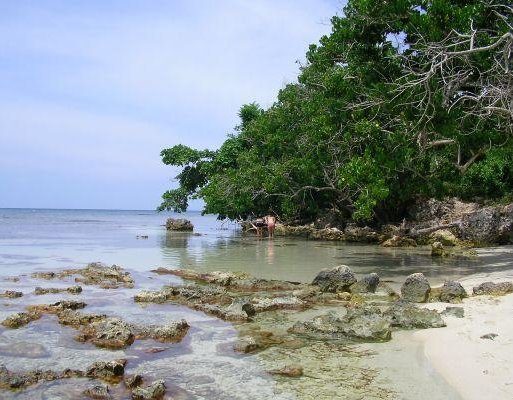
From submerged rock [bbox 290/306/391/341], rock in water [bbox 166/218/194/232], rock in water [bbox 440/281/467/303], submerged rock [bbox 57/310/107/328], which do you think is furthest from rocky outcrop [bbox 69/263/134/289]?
rock in water [bbox 166/218/194/232]

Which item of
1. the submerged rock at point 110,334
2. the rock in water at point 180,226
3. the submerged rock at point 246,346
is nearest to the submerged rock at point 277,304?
the submerged rock at point 246,346

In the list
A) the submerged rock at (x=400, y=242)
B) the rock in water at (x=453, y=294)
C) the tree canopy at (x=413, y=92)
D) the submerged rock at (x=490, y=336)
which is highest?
the tree canopy at (x=413, y=92)

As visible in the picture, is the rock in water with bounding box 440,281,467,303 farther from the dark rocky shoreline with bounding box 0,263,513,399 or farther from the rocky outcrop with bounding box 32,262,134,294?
the rocky outcrop with bounding box 32,262,134,294

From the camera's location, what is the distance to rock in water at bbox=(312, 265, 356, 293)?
10.7 meters

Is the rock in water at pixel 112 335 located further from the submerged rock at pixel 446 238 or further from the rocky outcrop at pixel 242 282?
the submerged rock at pixel 446 238

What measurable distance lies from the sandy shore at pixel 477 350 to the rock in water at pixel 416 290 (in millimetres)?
886

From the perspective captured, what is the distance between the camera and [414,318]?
774cm

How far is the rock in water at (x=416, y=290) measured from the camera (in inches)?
373

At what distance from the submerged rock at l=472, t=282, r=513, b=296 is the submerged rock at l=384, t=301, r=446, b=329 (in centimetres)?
192

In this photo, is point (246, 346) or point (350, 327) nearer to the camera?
point (246, 346)

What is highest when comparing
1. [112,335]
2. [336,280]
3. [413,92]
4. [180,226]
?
[413,92]

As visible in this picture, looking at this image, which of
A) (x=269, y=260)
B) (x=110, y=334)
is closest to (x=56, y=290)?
(x=110, y=334)

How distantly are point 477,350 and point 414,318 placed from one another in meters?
1.67

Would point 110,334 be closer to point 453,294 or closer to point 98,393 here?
point 98,393
